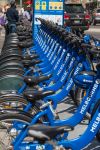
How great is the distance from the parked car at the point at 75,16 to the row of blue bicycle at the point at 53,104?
59.7 feet

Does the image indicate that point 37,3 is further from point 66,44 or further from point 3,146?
point 3,146

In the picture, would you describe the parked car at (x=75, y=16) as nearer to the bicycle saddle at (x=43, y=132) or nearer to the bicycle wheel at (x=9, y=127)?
the bicycle wheel at (x=9, y=127)

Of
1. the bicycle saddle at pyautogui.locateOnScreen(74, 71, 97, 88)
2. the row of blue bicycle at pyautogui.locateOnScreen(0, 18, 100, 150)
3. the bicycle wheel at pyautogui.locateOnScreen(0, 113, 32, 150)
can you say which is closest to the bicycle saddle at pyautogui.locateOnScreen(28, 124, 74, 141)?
the row of blue bicycle at pyautogui.locateOnScreen(0, 18, 100, 150)

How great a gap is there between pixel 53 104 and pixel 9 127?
121 centimetres

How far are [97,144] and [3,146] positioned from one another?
143 centimetres

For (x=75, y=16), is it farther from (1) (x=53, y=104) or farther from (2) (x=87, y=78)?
(2) (x=87, y=78)

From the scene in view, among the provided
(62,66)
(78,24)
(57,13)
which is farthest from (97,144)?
(78,24)

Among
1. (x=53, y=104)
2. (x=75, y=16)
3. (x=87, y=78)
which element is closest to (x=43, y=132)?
(x=87, y=78)

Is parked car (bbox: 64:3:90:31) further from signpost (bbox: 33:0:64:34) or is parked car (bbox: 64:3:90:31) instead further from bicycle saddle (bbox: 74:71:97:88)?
bicycle saddle (bbox: 74:71:97:88)

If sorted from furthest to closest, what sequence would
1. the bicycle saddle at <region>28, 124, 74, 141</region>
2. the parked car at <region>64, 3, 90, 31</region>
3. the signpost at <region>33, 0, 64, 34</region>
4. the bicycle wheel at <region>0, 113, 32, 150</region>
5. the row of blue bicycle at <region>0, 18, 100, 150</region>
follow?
the parked car at <region>64, 3, 90, 31</region>, the signpost at <region>33, 0, 64, 34</region>, the bicycle wheel at <region>0, 113, 32, 150</region>, the row of blue bicycle at <region>0, 18, 100, 150</region>, the bicycle saddle at <region>28, 124, 74, 141</region>

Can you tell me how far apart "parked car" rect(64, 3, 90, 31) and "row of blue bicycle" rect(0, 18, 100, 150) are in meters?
18.2

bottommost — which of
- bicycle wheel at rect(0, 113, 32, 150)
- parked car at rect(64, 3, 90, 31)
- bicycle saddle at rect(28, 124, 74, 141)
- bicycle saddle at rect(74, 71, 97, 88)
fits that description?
parked car at rect(64, 3, 90, 31)

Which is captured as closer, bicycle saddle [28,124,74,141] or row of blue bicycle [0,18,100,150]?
bicycle saddle [28,124,74,141]

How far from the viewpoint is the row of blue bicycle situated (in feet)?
13.7
